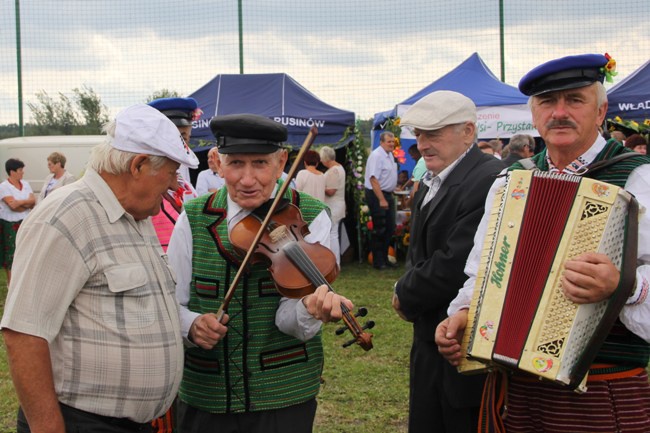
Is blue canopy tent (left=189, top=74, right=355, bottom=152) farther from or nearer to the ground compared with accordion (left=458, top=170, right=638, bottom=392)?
farther from the ground

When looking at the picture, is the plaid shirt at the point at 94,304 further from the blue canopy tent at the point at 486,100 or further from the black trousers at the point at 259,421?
the blue canopy tent at the point at 486,100

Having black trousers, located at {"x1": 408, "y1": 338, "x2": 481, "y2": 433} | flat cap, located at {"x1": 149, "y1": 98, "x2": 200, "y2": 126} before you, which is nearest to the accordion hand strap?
black trousers, located at {"x1": 408, "y1": 338, "x2": 481, "y2": 433}

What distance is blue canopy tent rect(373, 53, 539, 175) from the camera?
34.0 ft

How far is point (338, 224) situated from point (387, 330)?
4156 mm

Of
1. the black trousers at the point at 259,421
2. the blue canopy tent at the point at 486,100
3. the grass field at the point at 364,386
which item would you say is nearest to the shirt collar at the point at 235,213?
the black trousers at the point at 259,421

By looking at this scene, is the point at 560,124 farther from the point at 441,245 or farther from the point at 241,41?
the point at 241,41

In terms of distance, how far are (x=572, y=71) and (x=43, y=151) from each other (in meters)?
13.2

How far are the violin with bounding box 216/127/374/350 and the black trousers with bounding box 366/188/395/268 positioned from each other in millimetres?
8385

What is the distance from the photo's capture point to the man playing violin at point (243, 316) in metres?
2.60

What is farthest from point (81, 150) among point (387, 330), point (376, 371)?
point (376, 371)

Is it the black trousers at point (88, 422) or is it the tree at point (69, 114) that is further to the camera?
the tree at point (69, 114)

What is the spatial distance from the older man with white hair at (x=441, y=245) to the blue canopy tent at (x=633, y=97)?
24.9ft

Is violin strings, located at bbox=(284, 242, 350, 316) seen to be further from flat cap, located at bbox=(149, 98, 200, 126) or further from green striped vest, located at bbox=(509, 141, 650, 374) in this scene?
flat cap, located at bbox=(149, 98, 200, 126)

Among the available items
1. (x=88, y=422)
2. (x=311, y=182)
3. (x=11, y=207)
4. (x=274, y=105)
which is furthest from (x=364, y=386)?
(x=11, y=207)
